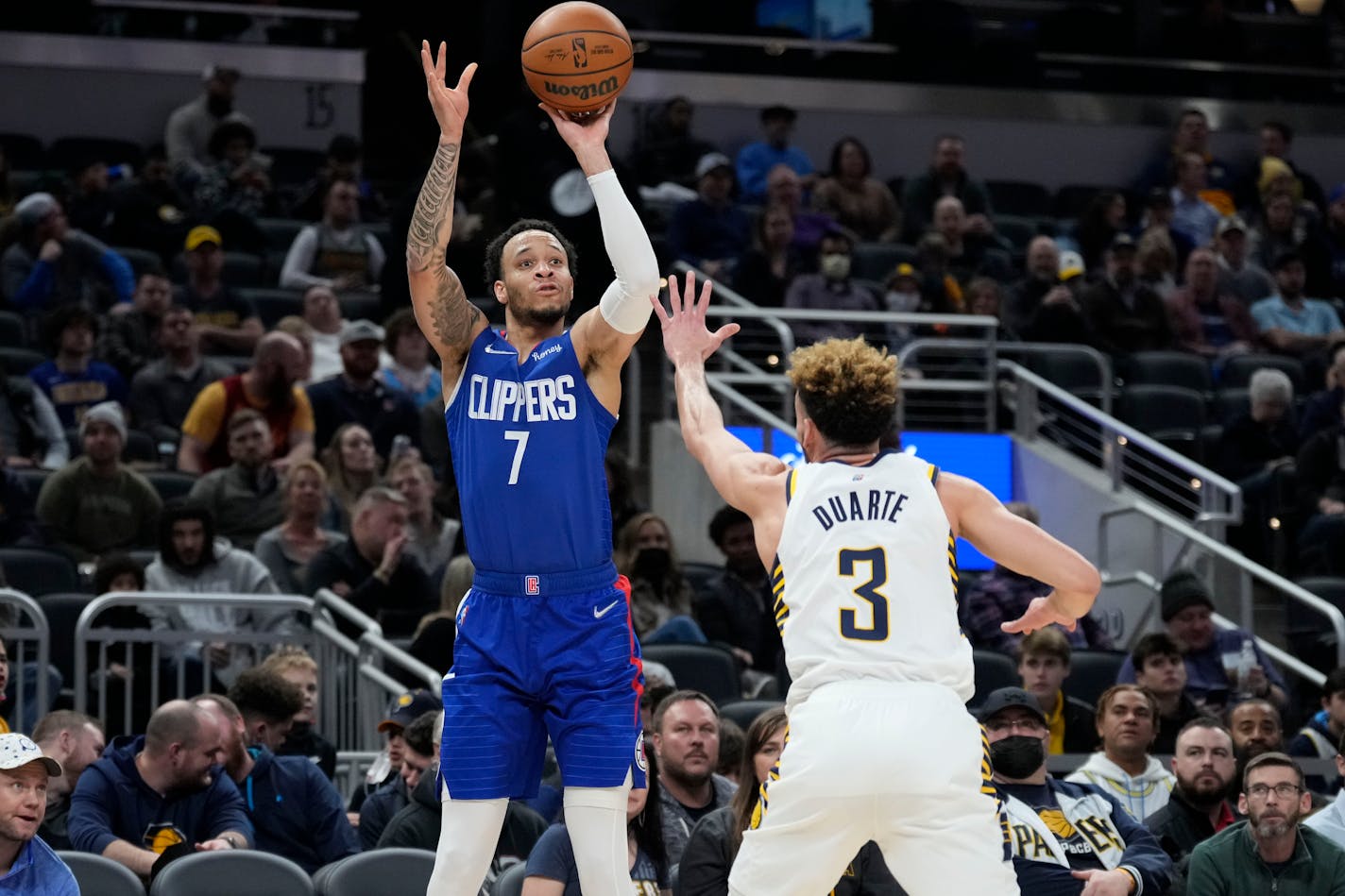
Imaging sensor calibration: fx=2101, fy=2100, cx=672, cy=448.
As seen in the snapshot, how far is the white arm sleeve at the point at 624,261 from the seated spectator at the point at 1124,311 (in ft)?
30.9

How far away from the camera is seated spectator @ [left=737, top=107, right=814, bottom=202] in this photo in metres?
16.9

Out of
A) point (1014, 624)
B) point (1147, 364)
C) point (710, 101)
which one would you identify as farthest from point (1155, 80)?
point (1014, 624)

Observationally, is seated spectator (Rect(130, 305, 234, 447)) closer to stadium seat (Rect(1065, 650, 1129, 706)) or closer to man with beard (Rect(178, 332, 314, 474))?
man with beard (Rect(178, 332, 314, 474))

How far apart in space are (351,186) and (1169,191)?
694 cm

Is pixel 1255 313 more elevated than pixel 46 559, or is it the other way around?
pixel 1255 313

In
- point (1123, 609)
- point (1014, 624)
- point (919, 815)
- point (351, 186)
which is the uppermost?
point (351, 186)

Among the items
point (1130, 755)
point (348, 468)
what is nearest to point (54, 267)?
point (348, 468)

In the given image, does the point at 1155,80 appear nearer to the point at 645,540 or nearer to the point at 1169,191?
the point at 1169,191

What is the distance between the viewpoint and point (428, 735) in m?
8.08

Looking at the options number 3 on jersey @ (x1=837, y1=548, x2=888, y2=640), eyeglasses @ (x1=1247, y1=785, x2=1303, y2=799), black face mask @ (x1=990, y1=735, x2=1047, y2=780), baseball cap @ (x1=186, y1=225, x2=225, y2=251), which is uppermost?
baseball cap @ (x1=186, y1=225, x2=225, y2=251)

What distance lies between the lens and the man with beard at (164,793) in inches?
307

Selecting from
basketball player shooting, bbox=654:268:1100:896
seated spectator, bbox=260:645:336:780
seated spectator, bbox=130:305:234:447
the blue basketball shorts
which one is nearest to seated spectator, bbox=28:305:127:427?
seated spectator, bbox=130:305:234:447

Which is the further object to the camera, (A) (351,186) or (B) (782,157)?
(B) (782,157)

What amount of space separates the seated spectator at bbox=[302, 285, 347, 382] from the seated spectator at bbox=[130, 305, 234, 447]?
0.80m
